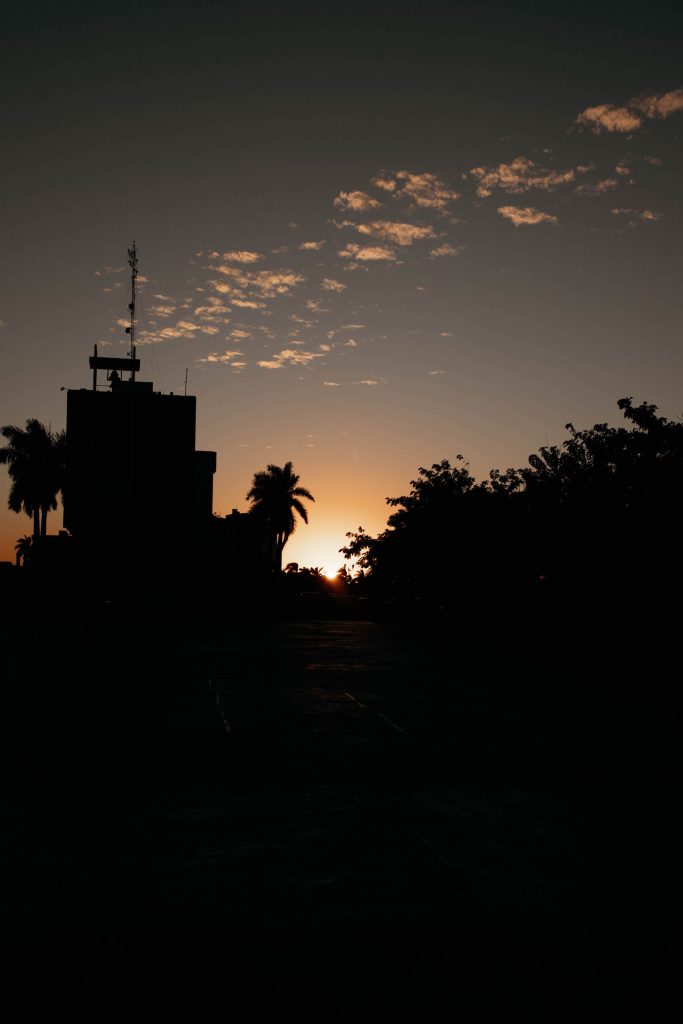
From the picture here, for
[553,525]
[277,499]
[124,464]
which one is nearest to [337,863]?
[553,525]

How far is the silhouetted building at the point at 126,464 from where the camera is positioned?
58.6 meters

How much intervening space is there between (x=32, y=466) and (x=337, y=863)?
224ft

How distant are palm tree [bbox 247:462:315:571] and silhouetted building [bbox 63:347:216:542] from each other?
2987 centimetres

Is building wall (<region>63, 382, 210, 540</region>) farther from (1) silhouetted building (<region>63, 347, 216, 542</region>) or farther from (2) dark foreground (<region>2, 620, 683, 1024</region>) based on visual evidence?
(2) dark foreground (<region>2, 620, 683, 1024</region>)

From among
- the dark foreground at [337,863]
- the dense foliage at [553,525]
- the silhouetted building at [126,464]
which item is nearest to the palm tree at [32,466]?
the silhouetted building at [126,464]

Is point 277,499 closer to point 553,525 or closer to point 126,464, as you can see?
point 126,464

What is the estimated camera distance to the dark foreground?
4527mm

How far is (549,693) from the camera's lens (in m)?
18.8

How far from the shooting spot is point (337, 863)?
6621 mm

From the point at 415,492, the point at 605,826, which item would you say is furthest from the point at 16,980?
the point at 415,492

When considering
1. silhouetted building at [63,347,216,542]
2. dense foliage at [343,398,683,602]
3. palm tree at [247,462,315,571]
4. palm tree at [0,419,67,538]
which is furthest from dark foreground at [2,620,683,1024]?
palm tree at [247,462,315,571]

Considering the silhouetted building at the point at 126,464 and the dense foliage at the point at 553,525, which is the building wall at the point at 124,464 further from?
the dense foliage at the point at 553,525

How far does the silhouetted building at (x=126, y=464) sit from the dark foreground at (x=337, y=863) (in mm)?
44238

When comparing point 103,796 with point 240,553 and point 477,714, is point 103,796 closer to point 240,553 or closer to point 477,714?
point 477,714
